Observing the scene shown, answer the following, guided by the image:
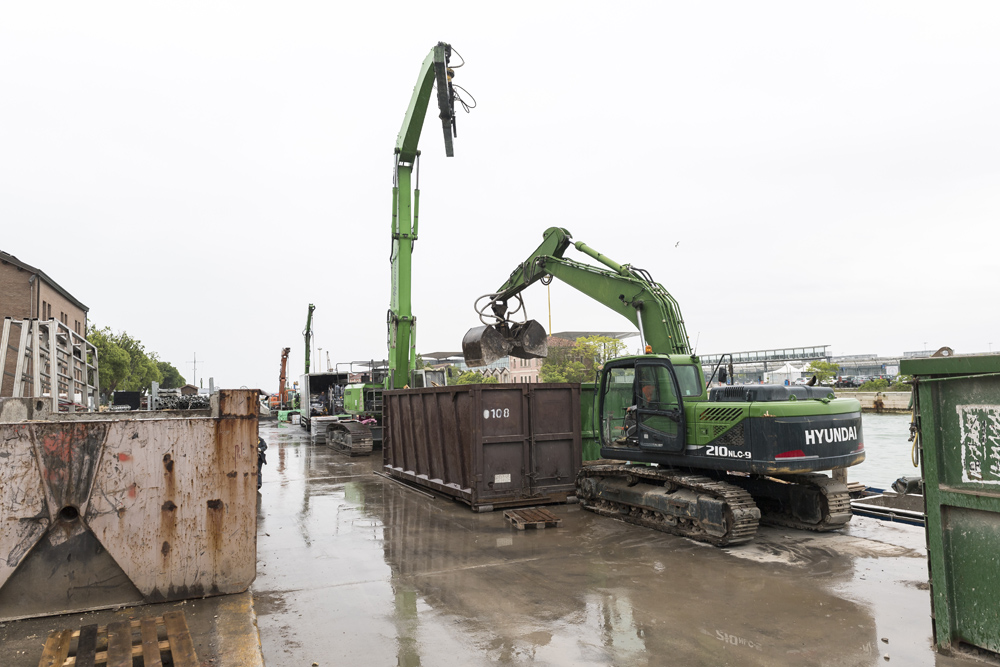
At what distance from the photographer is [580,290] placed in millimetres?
11461

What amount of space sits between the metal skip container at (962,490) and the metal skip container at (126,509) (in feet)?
16.8

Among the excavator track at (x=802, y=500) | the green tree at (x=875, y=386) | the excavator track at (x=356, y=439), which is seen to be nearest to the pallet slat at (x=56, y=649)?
the excavator track at (x=802, y=500)

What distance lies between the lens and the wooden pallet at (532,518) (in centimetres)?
893

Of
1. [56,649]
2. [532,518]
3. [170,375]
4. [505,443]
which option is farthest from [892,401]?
[170,375]

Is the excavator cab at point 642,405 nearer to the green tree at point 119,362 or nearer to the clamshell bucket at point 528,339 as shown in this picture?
the clamshell bucket at point 528,339

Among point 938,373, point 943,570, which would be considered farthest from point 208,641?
point 938,373

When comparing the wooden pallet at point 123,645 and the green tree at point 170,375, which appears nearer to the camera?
the wooden pallet at point 123,645

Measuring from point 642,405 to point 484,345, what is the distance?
345 cm

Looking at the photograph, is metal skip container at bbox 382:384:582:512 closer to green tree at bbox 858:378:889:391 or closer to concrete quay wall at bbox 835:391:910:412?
concrete quay wall at bbox 835:391:910:412

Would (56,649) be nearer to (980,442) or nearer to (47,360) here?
(47,360)

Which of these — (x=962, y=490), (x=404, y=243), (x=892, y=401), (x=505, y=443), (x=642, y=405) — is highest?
(x=404, y=243)

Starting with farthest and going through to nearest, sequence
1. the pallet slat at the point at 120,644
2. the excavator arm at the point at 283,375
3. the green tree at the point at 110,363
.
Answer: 1. the green tree at the point at 110,363
2. the excavator arm at the point at 283,375
3. the pallet slat at the point at 120,644

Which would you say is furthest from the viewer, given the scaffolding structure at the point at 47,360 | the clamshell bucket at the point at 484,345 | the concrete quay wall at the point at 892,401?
the concrete quay wall at the point at 892,401

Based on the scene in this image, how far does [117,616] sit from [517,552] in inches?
168
